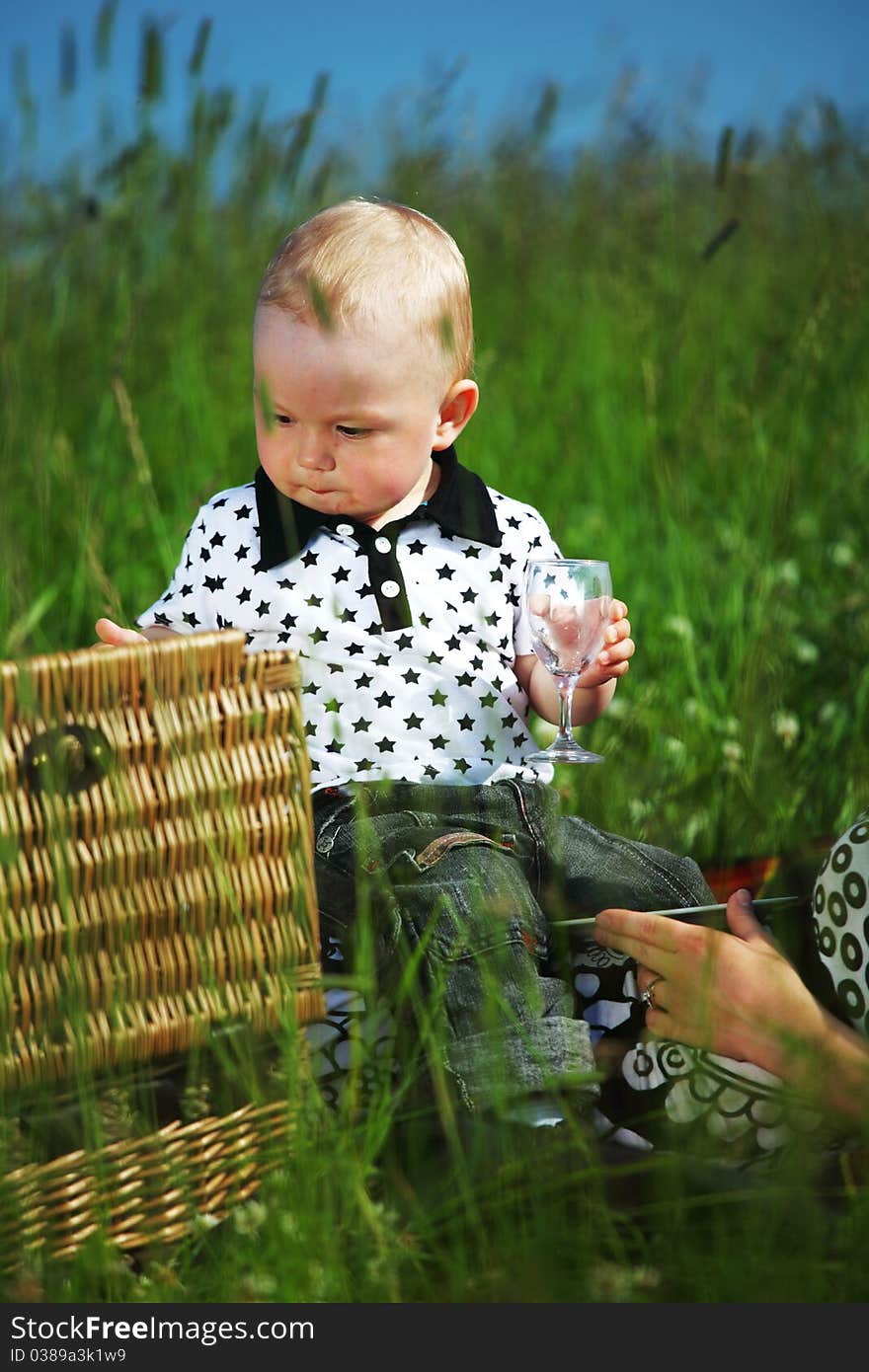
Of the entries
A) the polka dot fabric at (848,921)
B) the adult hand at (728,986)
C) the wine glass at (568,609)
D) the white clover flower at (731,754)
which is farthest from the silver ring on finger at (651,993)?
the white clover flower at (731,754)

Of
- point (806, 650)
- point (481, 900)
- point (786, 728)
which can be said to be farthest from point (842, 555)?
point (481, 900)

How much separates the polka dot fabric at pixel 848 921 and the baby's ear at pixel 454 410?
2.72 feet

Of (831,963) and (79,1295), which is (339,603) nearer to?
(831,963)

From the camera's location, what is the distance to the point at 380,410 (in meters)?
1.81

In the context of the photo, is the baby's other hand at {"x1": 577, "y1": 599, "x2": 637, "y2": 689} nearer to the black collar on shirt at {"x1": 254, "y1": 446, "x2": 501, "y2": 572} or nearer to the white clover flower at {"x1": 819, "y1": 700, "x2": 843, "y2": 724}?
the black collar on shirt at {"x1": 254, "y1": 446, "x2": 501, "y2": 572}

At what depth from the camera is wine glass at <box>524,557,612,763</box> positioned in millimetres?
1792

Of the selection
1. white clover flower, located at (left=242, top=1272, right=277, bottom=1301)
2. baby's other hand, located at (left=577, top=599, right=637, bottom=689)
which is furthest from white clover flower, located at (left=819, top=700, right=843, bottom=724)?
white clover flower, located at (left=242, top=1272, right=277, bottom=1301)

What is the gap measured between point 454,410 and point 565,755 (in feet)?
1.83

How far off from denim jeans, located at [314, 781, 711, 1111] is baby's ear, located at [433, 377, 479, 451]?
0.50 meters

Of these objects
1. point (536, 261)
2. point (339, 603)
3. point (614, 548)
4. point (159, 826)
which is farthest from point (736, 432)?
point (159, 826)

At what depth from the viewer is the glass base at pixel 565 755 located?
168 cm

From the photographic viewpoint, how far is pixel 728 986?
1.46 meters

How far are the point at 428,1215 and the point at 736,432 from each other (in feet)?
7.61

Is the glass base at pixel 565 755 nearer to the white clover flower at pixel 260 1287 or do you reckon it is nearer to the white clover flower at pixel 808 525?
the white clover flower at pixel 260 1287
